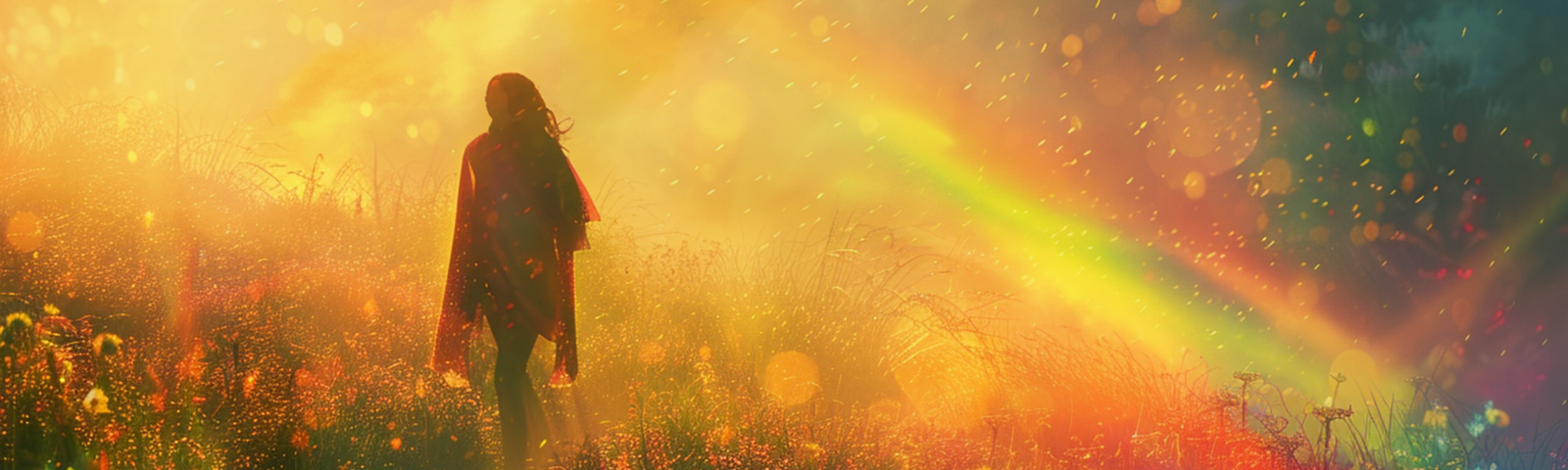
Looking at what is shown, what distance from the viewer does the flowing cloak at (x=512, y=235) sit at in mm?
3617

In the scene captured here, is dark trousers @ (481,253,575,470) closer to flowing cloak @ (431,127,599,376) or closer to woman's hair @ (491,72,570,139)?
flowing cloak @ (431,127,599,376)

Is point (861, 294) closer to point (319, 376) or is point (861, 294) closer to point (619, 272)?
point (619, 272)

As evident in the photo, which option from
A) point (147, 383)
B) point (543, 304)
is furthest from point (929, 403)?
point (147, 383)

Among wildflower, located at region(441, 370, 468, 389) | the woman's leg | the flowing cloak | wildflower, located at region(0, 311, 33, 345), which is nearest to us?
wildflower, located at region(0, 311, 33, 345)

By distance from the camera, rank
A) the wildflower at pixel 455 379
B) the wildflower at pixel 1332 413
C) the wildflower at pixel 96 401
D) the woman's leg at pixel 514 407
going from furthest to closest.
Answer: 1. the wildflower at pixel 455 379
2. the woman's leg at pixel 514 407
3. the wildflower at pixel 1332 413
4. the wildflower at pixel 96 401

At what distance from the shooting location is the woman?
3561 mm

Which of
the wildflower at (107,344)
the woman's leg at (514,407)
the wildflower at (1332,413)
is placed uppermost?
the wildflower at (1332,413)

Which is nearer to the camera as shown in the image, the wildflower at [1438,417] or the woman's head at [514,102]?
the woman's head at [514,102]

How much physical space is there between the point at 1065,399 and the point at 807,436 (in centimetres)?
176

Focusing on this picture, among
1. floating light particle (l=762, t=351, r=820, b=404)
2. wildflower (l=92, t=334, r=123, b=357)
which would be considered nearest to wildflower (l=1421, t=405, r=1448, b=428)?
floating light particle (l=762, t=351, r=820, b=404)

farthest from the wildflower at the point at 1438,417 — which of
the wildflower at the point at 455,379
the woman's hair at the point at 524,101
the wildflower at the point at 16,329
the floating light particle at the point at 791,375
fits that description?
the wildflower at the point at 16,329

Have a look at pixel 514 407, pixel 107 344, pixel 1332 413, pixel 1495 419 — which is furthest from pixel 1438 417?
pixel 107 344

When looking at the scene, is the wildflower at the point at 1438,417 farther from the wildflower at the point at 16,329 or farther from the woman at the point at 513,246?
the wildflower at the point at 16,329

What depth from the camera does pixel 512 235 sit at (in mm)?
3635
